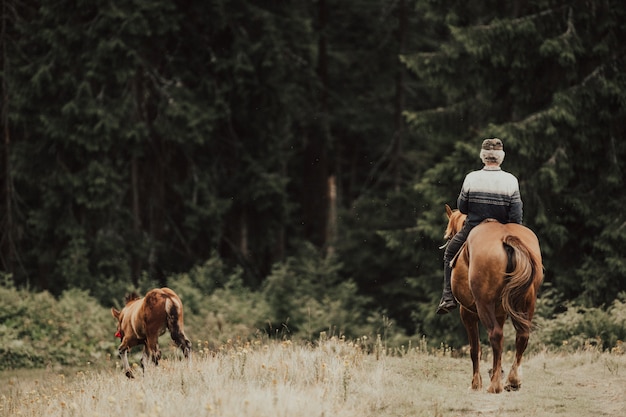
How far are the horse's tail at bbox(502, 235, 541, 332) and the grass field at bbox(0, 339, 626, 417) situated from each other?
913 millimetres

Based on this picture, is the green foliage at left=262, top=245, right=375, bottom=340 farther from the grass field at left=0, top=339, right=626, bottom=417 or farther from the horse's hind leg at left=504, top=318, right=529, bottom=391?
the horse's hind leg at left=504, top=318, right=529, bottom=391

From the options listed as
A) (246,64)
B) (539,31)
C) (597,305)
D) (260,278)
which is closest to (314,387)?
(597,305)

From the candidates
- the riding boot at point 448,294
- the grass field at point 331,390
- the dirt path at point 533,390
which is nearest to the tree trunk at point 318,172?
the dirt path at point 533,390

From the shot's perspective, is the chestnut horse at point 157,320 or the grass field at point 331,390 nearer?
the grass field at point 331,390

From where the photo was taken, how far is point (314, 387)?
338 inches

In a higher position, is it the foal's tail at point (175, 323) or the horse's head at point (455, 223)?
the horse's head at point (455, 223)

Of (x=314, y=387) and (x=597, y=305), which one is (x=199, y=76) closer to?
(x=597, y=305)

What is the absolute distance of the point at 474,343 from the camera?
31.1ft

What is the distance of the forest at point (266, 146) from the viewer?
57.3 ft

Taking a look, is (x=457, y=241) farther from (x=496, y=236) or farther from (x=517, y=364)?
(x=517, y=364)

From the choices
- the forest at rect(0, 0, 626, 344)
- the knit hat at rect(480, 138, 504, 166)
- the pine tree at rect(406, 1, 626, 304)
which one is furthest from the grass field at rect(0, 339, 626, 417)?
the forest at rect(0, 0, 626, 344)

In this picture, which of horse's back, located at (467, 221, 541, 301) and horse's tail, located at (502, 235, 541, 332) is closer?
horse's tail, located at (502, 235, 541, 332)

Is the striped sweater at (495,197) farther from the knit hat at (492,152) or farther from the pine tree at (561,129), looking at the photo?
the pine tree at (561,129)

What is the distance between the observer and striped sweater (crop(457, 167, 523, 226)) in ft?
30.2
